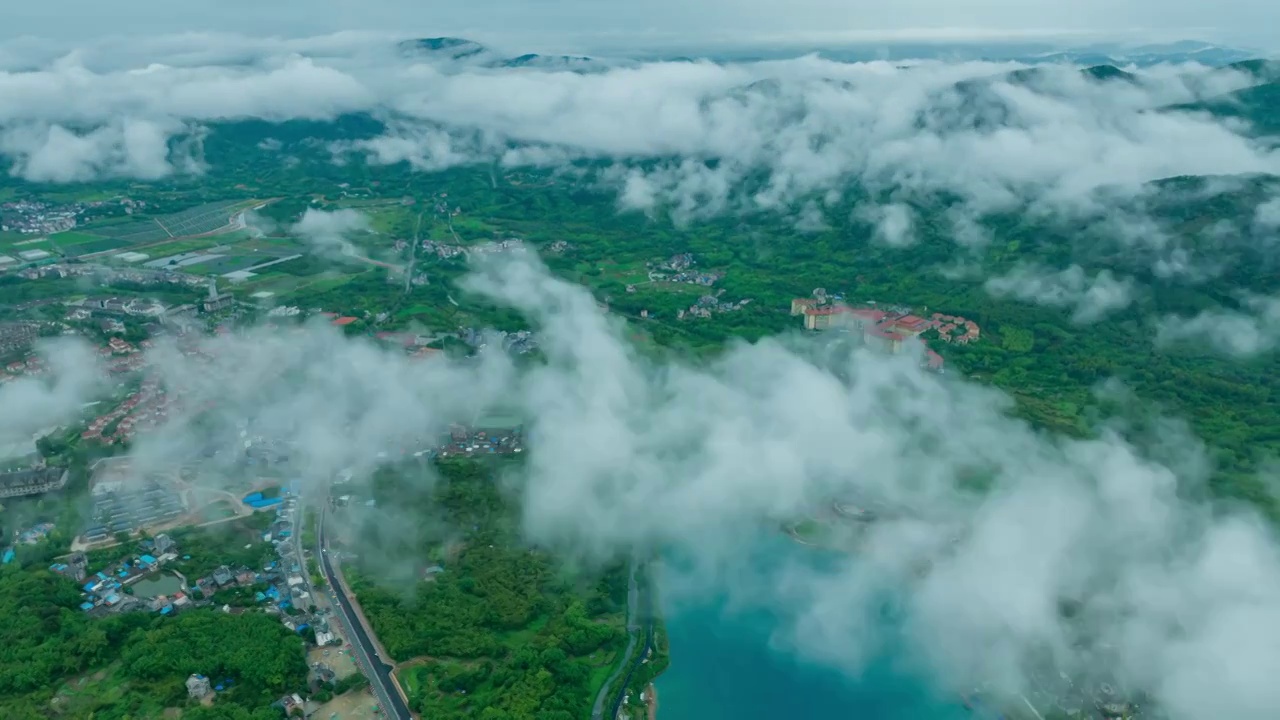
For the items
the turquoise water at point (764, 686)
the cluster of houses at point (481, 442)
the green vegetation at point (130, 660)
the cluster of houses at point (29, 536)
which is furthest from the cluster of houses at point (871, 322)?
the cluster of houses at point (29, 536)

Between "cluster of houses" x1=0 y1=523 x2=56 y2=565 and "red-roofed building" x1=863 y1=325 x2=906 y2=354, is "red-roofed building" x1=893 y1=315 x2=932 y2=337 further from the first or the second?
"cluster of houses" x1=0 y1=523 x2=56 y2=565

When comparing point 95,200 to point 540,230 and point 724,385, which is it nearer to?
point 540,230

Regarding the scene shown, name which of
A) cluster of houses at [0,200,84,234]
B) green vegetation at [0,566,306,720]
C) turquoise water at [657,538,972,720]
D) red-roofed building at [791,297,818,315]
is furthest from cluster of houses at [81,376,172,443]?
cluster of houses at [0,200,84,234]

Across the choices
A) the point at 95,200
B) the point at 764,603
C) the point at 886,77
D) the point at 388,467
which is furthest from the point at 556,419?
the point at 886,77

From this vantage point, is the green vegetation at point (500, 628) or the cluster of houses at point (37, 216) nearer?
the green vegetation at point (500, 628)

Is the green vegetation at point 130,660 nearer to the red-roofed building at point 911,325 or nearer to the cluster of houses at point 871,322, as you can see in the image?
the cluster of houses at point 871,322

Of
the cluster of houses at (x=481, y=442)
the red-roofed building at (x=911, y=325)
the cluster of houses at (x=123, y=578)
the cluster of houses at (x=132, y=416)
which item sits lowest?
the cluster of houses at (x=481, y=442)

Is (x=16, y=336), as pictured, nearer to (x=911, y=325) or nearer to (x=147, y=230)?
(x=147, y=230)
